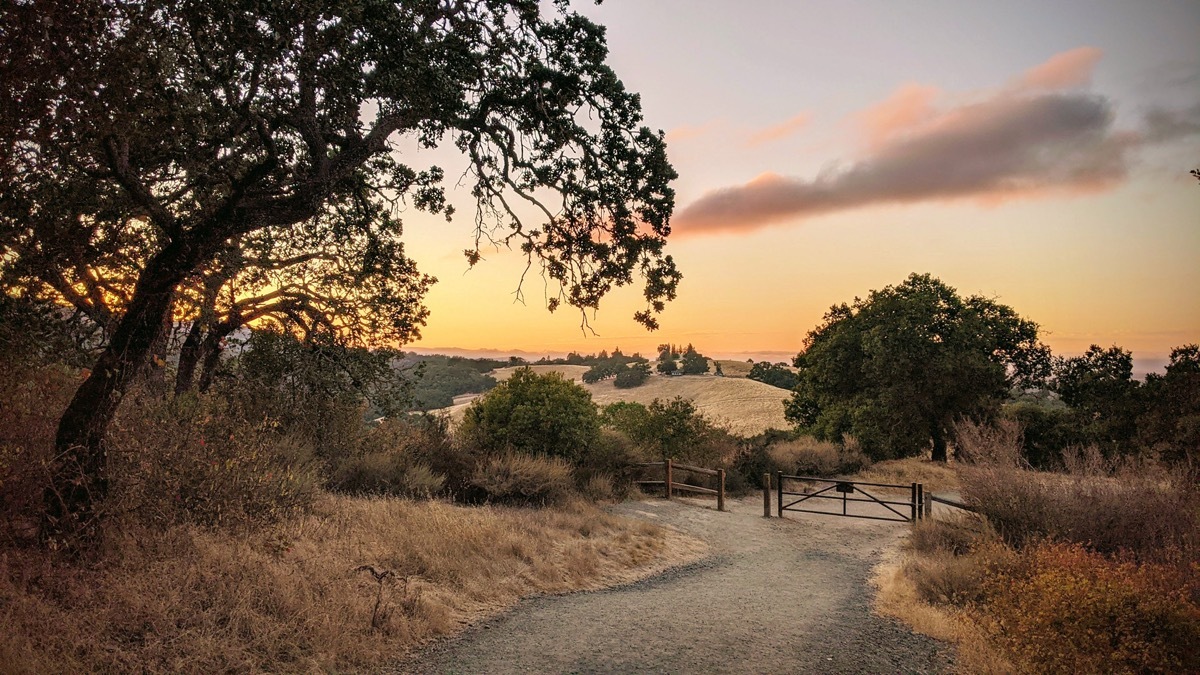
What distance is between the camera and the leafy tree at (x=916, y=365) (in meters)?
30.6

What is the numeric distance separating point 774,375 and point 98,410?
89.5 meters

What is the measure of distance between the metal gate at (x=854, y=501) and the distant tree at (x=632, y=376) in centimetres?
6124

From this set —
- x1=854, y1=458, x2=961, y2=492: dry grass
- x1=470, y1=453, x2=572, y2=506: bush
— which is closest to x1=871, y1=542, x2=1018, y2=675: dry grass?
x1=470, y1=453, x2=572, y2=506: bush

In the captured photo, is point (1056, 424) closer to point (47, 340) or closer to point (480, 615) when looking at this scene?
point (480, 615)

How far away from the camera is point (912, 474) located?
2697cm

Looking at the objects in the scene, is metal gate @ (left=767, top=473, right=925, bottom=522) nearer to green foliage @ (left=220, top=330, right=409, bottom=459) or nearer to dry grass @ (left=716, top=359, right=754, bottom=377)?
green foliage @ (left=220, top=330, right=409, bottom=459)

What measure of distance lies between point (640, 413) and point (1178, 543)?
64.3ft

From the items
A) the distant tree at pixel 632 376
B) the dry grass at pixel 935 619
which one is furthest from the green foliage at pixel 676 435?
the distant tree at pixel 632 376

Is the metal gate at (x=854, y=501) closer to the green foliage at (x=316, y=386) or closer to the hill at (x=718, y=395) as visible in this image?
the green foliage at (x=316, y=386)

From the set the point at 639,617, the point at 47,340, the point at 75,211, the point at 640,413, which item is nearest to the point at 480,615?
the point at 639,617

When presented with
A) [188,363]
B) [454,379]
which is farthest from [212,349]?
[454,379]

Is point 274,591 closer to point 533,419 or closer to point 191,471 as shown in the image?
point 191,471

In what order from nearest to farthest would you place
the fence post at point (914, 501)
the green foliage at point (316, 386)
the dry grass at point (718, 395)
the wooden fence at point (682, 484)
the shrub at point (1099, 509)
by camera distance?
the shrub at point (1099, 509)
the green foliage at point (316, 386)
the fence post at point (914, 501)
the wooden fence at point (682, 484)
the dry grass at point (718, 395)

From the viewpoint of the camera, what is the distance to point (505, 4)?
9875 mm
